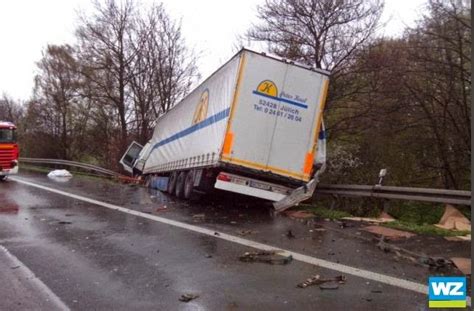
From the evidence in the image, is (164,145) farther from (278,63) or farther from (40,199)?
(278,63)

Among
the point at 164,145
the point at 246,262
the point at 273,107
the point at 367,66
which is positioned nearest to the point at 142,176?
the point at 164,145

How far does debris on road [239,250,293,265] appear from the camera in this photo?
646cm

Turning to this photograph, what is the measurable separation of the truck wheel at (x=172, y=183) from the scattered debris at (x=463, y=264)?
33.8 feet

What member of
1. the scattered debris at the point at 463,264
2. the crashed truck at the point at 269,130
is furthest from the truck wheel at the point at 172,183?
the scattered debris at the point at 463,264

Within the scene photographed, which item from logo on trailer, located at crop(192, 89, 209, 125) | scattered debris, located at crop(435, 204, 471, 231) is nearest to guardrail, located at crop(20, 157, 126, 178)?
logo on trailer, located at crop(192, 89, 209, 125)

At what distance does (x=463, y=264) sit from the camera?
20.3ft

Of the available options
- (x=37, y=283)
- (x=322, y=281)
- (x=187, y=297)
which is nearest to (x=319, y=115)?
(x=322, y=281)

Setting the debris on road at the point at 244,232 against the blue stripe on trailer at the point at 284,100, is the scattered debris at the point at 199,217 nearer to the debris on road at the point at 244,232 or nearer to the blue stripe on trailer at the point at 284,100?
the debris on road at the point at 244,232

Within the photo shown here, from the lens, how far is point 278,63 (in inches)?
426

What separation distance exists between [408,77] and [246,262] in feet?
43.2

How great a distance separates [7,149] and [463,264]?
19.6 metres

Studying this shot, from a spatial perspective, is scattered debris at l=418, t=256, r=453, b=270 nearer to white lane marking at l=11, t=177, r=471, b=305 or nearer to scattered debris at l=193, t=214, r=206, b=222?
white lane marking at l=11, t=177, r=471, b=305

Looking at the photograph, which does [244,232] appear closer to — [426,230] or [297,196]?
[297,196]

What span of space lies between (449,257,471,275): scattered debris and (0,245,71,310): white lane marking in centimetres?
456
